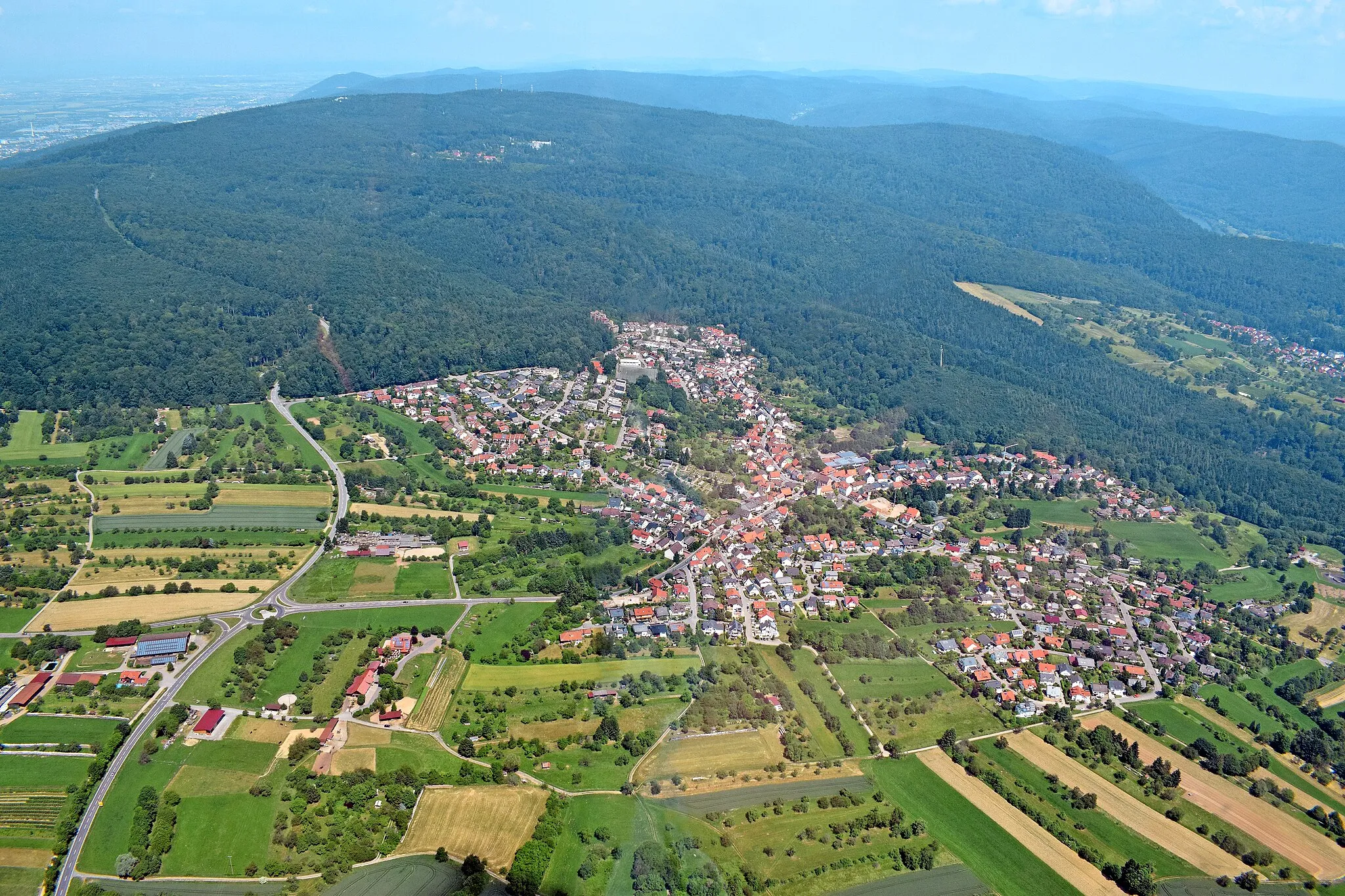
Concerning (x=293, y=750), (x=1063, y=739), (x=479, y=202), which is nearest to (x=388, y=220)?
(x=479, y=202)

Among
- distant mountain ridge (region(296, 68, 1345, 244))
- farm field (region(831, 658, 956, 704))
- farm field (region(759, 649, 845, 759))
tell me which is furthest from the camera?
distant mountain ridge (region(296, 68, 1345, 244))

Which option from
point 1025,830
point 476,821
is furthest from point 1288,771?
point 476,821

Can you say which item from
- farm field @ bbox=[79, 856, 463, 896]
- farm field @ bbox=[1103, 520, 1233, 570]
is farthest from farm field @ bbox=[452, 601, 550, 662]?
farm field @ bbox=[1103, 520, 1233, 570]

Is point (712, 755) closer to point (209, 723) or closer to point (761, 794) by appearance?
point (761, 794)

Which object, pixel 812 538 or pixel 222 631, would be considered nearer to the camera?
pixel 222 631

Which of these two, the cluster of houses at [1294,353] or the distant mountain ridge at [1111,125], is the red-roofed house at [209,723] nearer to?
the cluster of houses at [1294,353]

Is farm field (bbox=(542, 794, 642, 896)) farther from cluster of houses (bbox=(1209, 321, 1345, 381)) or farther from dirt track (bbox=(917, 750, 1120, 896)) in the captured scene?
cluster of houses (bbox=(1209, 321, 1345, 381))

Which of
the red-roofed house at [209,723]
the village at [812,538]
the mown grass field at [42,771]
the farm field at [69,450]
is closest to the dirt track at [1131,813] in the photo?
the village at [812,538]
